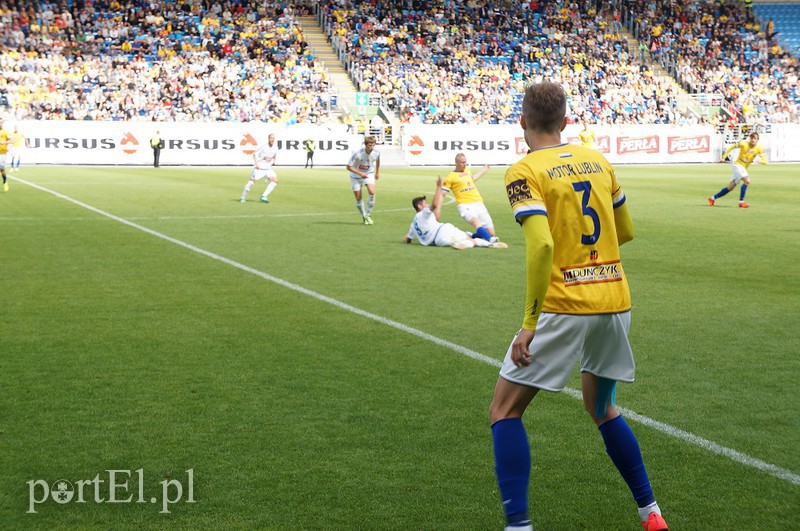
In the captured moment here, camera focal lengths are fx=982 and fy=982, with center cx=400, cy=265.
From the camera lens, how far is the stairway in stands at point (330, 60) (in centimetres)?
5328

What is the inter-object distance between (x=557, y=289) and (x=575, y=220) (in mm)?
318

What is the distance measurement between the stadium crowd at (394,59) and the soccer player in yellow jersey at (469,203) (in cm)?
3297

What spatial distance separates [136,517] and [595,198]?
268cm

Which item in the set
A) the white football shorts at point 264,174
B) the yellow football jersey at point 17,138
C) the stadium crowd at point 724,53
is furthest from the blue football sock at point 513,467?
the stadium crowd at point 724,53

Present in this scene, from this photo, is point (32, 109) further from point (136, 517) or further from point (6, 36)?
point (136, 517)

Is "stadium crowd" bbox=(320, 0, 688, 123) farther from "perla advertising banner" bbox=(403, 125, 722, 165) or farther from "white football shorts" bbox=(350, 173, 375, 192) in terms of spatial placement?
"white football shorts" bbox=(350, 173, 375, 192)

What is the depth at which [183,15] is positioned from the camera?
5500 cm

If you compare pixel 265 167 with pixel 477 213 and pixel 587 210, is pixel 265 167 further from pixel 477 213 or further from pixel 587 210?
pixel 587 210

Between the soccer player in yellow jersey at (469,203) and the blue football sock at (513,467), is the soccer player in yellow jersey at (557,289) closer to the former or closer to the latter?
the blue football sock at (513,467)

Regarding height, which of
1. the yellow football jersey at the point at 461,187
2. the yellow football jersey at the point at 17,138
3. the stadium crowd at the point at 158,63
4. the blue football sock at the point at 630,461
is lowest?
the blue football sock at the point at 630,461

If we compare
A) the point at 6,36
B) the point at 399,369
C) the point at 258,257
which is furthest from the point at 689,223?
the point at 6,36

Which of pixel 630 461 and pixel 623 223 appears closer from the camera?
pixel 630 461

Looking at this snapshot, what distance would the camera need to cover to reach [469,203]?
16.9 meters

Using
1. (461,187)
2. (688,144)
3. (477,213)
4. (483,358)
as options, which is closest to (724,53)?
(688,144)
